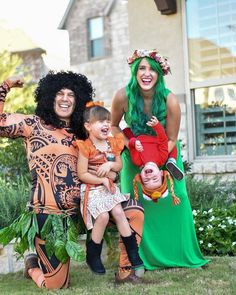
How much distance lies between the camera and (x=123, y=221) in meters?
3.73

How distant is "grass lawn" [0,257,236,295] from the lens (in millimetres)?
3641

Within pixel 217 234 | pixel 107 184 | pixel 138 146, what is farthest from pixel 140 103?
pixel 217 234

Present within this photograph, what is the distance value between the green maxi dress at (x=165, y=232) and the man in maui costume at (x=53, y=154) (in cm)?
45

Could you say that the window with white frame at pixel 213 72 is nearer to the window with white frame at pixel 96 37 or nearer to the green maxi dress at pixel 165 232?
the green maxi dress at pixel 165 232

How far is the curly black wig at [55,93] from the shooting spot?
3955mm

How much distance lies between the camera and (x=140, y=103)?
4.13 meters

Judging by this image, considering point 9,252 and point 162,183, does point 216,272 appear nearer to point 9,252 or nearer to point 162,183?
point 162,183

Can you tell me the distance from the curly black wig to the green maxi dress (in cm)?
54

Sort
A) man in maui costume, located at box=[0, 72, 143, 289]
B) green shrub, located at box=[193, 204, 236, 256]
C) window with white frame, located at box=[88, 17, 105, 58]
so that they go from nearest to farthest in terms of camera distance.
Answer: man in maui costume, located at box=[0, 72, 143, 289] < green shrub, located at box=[193, 204, 236, 256] < window with white frame, located at box=[88, 17, 105, 58]

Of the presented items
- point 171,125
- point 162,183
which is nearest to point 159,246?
point 162,183

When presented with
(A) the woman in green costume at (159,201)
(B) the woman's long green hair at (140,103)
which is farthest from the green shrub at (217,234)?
(B) the woman's long green hair at (140,103)

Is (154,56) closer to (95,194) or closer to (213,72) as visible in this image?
(95,194)

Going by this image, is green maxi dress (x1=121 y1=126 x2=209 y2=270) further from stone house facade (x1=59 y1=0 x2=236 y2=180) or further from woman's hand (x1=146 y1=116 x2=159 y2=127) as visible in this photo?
stone house facade (x1=59 y1=0 x2=236 y2=180)

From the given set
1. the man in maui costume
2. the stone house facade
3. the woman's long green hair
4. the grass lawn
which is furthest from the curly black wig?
the stone house facade
